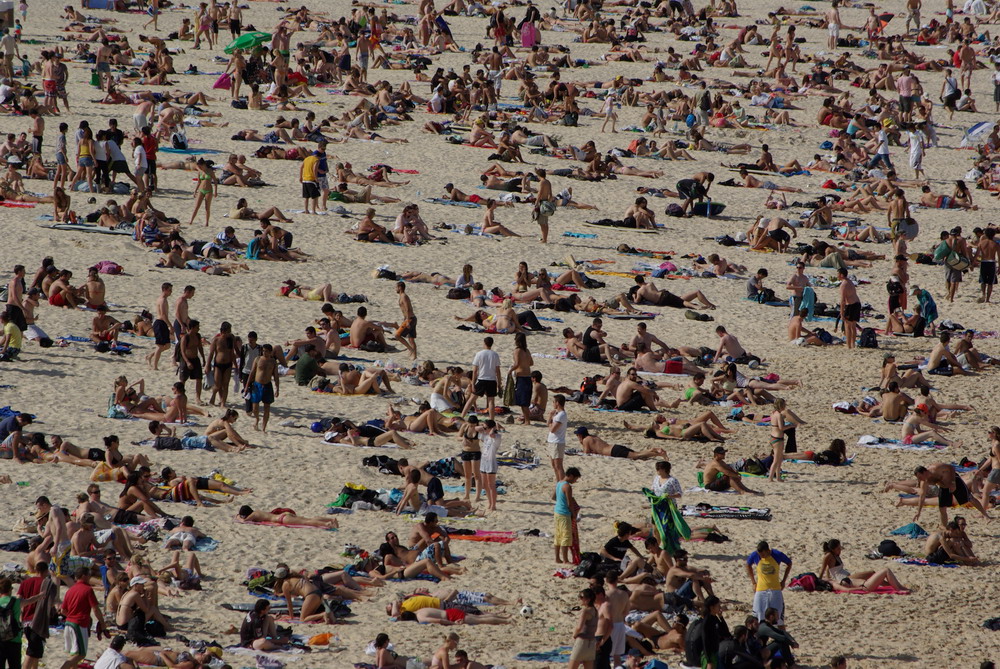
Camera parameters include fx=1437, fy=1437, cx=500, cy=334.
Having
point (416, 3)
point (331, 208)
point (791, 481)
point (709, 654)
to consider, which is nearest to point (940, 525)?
point (791, 481)

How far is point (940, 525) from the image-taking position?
1477 centimetres

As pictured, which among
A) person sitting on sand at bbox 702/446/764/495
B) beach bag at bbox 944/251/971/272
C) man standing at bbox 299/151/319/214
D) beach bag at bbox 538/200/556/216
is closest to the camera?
person sitting on sand at bbox 702/446/764/495

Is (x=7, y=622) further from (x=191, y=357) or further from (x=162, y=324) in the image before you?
(x=162, y=324)

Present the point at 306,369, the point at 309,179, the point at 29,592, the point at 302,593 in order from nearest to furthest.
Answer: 1. the point at 29,592
2. the point at 302,593
3. the point at 306,369
4. the point at 309,179

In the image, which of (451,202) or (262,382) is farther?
(451,202)

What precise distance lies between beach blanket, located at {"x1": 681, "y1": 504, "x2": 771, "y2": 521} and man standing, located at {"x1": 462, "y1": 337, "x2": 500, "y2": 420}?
10.2ft

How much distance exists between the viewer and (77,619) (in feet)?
34.7

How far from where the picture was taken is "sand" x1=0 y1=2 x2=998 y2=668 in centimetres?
1230

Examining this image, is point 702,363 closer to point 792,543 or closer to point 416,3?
point 792,543

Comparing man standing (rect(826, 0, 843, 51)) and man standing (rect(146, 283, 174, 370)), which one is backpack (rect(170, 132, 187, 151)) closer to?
man standing (rect(146, 283, 174, 370))

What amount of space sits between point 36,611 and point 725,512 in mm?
7104

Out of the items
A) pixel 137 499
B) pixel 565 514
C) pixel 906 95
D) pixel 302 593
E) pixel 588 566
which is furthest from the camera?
pixel 906 95

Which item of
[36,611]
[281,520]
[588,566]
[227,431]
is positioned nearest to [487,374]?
[227,431]

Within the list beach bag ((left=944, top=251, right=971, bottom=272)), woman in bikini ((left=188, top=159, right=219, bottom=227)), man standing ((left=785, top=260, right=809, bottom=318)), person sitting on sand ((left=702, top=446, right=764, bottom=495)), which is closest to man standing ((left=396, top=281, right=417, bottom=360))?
person sitting on sand ((left=702, top=446, right=764, bottom=495))
